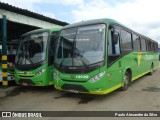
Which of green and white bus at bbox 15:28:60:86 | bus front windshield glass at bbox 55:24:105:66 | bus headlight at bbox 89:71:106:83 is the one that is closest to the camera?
bus headlight at bbox 89:71:106:83

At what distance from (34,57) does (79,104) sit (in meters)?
3.23

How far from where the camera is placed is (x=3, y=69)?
1029cm

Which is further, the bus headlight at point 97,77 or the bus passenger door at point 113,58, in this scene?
the bus passenger door at point 113,58

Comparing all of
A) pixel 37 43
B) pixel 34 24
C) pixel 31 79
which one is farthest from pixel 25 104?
pixel 34 24

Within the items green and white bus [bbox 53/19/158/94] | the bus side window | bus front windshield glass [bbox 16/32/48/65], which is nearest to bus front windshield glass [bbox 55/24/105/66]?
green and white bus [bbox 53/19/158/94]

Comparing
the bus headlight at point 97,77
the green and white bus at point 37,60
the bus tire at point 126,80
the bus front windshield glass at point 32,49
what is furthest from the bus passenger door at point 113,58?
the bus front windshield glass at point 32,49

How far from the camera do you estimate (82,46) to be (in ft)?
23.8

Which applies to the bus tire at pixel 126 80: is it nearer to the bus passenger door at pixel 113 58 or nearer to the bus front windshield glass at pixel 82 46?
the bus passenger door at pixel 113 58

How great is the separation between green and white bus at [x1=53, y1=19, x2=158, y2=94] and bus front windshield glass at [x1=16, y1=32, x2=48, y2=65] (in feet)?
3.81

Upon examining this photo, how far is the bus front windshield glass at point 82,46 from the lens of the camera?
273 inches

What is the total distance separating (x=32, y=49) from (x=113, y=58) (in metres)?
3.82

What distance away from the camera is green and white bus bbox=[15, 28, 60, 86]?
867cm

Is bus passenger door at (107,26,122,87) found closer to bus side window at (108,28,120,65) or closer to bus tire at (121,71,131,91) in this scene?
bus side window at (108,28,120,65)

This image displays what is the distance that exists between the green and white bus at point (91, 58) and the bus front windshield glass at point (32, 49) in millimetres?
1161
